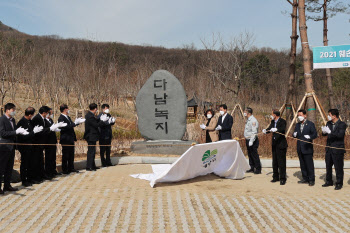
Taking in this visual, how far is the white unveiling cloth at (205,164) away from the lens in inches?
272

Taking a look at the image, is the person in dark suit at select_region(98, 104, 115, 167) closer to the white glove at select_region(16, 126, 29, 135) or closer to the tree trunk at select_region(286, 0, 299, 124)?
the white glove at select_region(16, 126, 29, 135)

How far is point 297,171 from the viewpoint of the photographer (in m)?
8.94

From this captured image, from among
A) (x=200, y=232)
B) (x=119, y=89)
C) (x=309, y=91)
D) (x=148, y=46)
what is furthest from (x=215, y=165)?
(x=148, y=46)

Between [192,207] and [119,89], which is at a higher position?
[119,89]

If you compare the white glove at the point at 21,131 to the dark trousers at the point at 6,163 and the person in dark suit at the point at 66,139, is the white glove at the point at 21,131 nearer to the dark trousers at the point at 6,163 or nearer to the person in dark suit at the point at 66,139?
the dark trousers at the point at 6,163

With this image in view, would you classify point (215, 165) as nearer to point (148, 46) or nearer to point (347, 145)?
point (347, 145)

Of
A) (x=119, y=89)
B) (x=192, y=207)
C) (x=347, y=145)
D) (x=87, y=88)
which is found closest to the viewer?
(x=192, y=207)

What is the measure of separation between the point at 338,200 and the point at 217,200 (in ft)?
7.14

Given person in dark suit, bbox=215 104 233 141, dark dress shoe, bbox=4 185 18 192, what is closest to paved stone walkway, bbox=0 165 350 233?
dark dress shoe, bbox=4 185 18 192

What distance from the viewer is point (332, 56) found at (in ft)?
35.6

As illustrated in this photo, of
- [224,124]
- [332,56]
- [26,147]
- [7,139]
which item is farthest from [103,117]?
[332,56]

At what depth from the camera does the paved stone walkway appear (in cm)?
475

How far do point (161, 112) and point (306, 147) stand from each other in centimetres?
445

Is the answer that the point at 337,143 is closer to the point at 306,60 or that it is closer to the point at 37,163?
the point at 306,60
